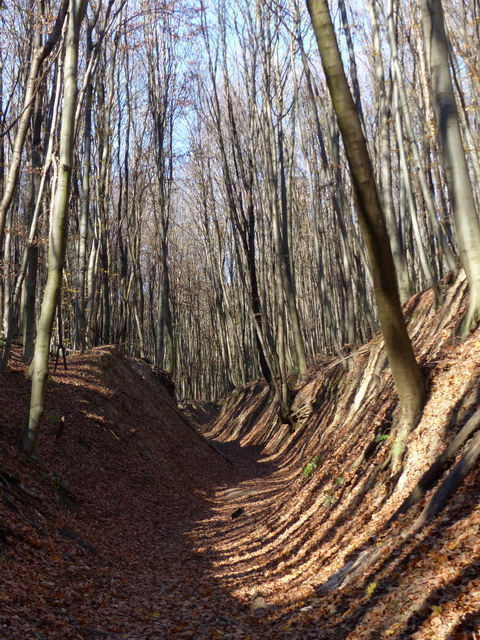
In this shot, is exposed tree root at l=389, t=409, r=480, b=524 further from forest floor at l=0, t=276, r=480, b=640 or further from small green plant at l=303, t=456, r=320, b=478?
small green plant at l=303, t=456, r=320, b=478

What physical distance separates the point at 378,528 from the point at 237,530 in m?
3.63

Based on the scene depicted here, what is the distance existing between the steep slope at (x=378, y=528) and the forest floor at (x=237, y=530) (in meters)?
0.02

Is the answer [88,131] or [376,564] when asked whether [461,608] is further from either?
[88,131]

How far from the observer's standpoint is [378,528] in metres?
5.30

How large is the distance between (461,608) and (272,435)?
16.8 metres

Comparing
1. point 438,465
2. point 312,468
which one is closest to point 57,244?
point 312,468

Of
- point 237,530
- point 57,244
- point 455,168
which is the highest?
point 57,244

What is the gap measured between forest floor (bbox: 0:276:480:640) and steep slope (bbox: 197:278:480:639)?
20mm

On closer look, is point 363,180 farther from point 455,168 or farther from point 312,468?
point 312,468

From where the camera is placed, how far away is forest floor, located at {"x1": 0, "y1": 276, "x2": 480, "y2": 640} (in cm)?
399

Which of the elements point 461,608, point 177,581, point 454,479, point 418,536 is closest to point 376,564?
point 418,536

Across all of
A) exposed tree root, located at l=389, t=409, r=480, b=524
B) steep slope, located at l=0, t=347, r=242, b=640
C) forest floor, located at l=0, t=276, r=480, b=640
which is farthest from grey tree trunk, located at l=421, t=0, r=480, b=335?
steep slope, located at l=0, t=347, r=242, b=640

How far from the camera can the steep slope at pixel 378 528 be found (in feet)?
11.9

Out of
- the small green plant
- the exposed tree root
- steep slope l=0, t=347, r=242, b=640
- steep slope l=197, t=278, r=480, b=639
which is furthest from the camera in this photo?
the small green plant
